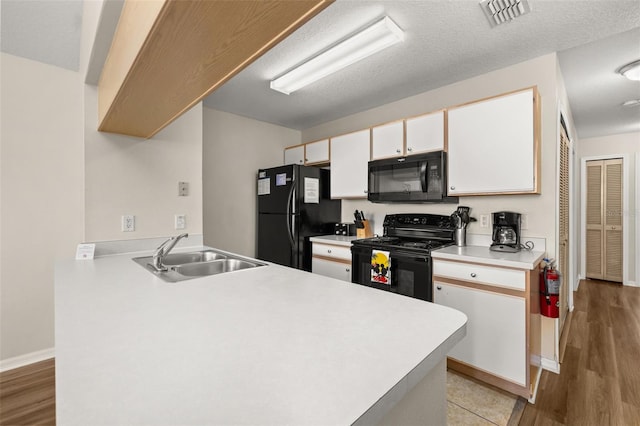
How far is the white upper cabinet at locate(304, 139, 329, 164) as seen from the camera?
3.42 m

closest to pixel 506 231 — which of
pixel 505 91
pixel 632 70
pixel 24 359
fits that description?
pixel 505 91

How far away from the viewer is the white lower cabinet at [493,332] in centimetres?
179

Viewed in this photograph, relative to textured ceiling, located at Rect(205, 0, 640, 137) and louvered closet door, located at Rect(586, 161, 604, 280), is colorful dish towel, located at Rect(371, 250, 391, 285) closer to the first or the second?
textured ceiling, located at Rect(205, 0, 640, 137)

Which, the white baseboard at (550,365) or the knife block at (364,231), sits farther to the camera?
the knife block at (364,231)

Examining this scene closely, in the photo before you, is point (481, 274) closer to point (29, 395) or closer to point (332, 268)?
point (332, 268)

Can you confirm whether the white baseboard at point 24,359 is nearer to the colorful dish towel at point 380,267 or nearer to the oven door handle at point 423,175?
the colorful dish towel at point 380,267

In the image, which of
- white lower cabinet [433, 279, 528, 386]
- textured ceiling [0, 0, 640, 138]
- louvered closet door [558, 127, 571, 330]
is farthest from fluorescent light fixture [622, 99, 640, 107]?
white lower cabinet [433, 279, 528, 386]

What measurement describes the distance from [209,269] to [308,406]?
151cm

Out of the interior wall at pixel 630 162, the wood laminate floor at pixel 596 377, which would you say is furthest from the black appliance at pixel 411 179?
the interior wall at pixel 630 162

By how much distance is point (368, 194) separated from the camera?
2938mm

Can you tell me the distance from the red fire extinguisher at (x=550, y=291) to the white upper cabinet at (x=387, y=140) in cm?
145

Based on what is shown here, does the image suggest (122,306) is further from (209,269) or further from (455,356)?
(455,356)

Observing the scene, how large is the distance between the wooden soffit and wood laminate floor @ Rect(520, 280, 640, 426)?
232 centimetres

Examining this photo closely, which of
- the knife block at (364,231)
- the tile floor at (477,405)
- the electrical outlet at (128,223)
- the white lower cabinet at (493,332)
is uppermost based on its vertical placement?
the electrical outlet at (128,223)
